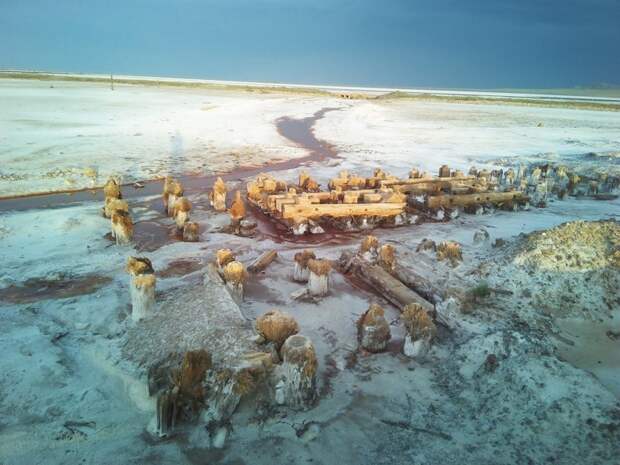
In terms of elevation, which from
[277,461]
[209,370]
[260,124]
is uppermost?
[260,124]

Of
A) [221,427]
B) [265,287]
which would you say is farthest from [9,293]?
[221,427]

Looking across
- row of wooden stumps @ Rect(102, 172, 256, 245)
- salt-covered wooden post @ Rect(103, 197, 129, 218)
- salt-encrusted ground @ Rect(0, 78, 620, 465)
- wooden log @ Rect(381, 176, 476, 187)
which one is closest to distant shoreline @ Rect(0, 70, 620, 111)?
wooden log @ Rect(381, 176, 476, 187)

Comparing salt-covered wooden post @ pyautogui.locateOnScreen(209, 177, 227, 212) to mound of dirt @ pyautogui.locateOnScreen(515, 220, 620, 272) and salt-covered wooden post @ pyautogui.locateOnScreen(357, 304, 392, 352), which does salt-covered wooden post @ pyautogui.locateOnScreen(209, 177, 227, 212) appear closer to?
salt-covered wooden post @ pyautogui.locateOnScreen(357, 304, 392, 352)

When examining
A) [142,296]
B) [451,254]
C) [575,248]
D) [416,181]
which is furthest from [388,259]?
[416,181]

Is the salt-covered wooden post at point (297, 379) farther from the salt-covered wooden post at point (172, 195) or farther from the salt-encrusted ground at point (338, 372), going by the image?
the salt-covered wooden post at point (172, 195)

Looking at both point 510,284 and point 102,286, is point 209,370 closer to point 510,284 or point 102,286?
point 102,286

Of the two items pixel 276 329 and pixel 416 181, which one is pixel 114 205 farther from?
pixel 416 181

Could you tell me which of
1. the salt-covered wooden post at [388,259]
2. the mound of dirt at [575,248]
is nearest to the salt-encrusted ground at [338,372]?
the mound of dirt at [575,248]
